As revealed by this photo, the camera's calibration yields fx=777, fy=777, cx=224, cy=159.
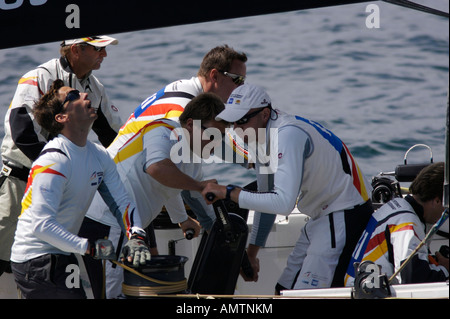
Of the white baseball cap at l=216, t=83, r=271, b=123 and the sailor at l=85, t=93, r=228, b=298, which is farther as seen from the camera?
the sailor at l=85, t=93, r=228, b=298

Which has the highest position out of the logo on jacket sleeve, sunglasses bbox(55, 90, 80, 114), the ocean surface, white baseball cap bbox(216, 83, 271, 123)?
sunglasses bbox(55, 90, 80, 114)

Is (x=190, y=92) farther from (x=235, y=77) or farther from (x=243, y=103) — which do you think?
(x=243, y=103)

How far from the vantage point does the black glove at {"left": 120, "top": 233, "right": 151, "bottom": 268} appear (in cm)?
273

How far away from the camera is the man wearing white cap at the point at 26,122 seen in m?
3.50

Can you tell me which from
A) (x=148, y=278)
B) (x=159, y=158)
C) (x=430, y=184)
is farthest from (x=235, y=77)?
(x=148, y=278)

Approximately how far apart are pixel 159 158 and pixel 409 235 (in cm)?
107

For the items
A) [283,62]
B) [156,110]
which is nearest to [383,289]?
[156,110]

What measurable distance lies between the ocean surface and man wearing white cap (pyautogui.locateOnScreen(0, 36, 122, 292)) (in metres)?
6.21

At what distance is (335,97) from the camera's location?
1155 centimetres

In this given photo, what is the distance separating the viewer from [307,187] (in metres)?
3.11

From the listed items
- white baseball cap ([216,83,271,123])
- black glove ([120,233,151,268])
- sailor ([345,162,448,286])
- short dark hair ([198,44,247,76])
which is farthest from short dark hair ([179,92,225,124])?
sailor ([345,162,448,286])

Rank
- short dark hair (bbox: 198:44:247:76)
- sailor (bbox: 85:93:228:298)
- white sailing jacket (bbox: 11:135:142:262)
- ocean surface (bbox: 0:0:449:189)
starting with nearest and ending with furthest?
white sailing jacket (bbox: 11:135:142:262)
sailor (bbox: 85:93:228:298)
short dark hair (bbox: 198:44:247:76)
ocean surface (bbox: 0:0:449:189)

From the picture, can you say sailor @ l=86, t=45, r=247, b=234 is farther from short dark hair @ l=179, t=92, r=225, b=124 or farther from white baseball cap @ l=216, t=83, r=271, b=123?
white baseball cap @ l=216, t=83, r=271, b=123
